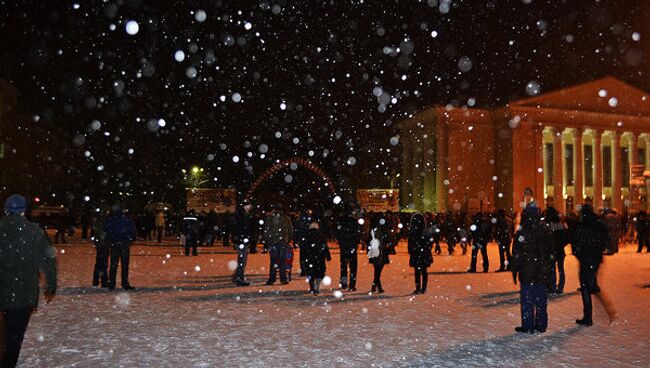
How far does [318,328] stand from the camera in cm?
788

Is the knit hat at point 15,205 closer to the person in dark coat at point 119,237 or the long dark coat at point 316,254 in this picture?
the person in dark coat at point 119,237

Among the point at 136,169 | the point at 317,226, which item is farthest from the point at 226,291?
the point at 136,169

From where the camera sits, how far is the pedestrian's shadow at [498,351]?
6.07 m

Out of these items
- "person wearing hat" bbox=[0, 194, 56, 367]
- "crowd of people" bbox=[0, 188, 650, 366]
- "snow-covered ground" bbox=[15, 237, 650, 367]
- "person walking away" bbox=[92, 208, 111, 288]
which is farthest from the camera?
"person walking away" bbox=[92, 208, 111, 288]

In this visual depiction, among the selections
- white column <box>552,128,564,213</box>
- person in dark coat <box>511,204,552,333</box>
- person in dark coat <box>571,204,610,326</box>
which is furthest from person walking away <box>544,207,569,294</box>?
white column <box>552,128,564,213</box>

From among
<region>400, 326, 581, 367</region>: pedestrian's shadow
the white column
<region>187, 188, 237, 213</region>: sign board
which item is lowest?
<region>400, 326, 581, 367</region>: pedestrian's shadow

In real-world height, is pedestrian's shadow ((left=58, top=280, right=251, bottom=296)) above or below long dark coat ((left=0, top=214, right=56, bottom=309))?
below

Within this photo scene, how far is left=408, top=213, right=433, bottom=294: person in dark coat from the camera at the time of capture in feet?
37.4

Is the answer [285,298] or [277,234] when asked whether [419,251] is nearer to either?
[285,298]

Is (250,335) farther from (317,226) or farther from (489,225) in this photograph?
(489,225)

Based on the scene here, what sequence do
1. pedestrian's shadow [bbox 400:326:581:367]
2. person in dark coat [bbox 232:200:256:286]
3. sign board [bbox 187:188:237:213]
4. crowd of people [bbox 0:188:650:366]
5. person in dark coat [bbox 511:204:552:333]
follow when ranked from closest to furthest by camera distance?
crowd of people [bbox 0:188:650:366], pedestrian's shadow [bbox 400:326:581:367], person in dark coat [bbox 511:204:552:333], person in dark coat [bbox 232:200:256:286], sign board [bbox 187:188:237:213]

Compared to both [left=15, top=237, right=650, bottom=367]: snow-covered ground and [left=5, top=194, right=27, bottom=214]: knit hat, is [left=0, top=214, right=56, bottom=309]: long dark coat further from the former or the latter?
[left=15, top=237, right=650, bottom=367]: snow-covered ground

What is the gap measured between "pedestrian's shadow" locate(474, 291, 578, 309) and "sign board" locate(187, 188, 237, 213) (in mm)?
20015

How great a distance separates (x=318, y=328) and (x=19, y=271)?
4126 mm
